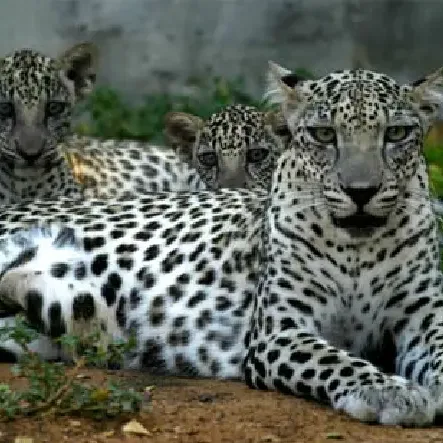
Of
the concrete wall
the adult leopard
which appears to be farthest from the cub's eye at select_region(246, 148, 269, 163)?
the concrete wall

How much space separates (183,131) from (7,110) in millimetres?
1378

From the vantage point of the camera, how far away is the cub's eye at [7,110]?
12.2 meters

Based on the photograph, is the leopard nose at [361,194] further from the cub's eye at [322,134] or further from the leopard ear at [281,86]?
the leopard ear at [281,86]

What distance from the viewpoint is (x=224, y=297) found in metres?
9.74

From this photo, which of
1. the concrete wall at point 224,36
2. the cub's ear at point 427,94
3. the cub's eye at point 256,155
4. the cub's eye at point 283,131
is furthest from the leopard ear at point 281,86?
the concrete wall at point 224,36

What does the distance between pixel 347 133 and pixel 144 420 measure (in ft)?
6.29

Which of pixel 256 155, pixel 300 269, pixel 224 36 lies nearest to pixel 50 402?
pixel 300 269

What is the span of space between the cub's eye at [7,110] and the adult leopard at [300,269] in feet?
6.07

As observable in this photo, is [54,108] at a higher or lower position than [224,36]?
lower

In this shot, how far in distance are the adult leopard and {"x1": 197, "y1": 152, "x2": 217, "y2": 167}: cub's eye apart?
1690 mm

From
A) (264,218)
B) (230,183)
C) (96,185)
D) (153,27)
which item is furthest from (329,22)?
(264,218)

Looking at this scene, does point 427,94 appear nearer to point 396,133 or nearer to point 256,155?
point 396,133

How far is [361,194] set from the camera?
852 centimetres

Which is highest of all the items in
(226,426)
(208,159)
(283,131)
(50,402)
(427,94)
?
(427,94)
